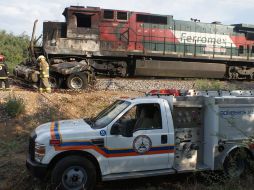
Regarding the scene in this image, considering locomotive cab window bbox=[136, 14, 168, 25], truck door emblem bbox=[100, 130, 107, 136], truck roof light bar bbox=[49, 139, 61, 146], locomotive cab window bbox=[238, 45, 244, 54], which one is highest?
locomotive cab window bbox=[136, 14, 168, 25]

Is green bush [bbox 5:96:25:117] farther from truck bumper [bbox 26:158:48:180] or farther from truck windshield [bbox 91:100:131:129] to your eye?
truck bumper [bbox 26:158:48:180]

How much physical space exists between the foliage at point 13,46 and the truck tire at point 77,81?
69.4 feet

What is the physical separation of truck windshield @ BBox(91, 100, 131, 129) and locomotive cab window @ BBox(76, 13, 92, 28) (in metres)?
10.4

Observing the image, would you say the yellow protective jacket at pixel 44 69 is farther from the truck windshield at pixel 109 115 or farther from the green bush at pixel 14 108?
the truck windshield at pixel 109 115

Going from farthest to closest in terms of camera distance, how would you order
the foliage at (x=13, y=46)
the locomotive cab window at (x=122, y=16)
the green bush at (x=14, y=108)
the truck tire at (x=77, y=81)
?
1. the foliage at (x=13, y=46)
2. the locomotive cab window at (x=122, y=16)
3. the truck tire at (x=77, y=81)
4. the green bush at (x=14, y=108)

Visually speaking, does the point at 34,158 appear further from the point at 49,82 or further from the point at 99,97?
the point at 49,82

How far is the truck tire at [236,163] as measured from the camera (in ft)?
20.6

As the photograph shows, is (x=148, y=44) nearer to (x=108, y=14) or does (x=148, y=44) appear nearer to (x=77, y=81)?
(x=108, y=14)

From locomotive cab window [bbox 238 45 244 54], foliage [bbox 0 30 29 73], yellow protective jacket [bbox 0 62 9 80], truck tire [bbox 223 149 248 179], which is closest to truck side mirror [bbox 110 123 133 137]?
truck tire [bbox 223 149 248 179]

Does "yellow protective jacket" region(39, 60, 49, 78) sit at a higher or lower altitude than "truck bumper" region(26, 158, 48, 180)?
higher

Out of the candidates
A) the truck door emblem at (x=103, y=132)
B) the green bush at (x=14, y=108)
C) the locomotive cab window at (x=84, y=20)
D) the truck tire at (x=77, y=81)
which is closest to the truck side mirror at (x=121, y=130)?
the truck door emblem at (x=103, y=132)

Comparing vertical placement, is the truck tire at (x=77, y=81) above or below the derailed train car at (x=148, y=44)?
below

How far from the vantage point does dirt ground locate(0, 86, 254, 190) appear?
6357 millimetres

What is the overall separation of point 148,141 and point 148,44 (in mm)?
12035
